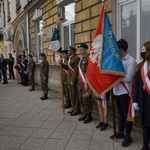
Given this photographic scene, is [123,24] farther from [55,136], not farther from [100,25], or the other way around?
[55,136]

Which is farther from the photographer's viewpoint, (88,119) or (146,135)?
(88,119)

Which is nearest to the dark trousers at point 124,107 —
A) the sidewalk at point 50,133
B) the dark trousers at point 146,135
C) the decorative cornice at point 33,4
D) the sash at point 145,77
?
the sidewalk at point 50,133

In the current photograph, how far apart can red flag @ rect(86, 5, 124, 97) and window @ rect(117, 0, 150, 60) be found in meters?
1.23

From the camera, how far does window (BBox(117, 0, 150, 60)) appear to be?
4.79 meters

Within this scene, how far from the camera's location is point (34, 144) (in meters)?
4.11

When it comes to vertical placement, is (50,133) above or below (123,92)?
below

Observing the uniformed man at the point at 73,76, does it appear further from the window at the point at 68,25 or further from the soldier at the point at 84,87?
the window at the point at 68,25

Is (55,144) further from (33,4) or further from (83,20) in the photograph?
(33,4)

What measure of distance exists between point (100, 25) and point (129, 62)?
864 millimetres

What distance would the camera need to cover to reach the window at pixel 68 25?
8367 millimetres

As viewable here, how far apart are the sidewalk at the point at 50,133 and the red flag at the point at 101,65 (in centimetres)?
94

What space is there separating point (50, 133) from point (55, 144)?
1.92 feet

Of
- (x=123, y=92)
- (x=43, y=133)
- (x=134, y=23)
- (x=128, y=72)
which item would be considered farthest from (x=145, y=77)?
(x=43, y=133)

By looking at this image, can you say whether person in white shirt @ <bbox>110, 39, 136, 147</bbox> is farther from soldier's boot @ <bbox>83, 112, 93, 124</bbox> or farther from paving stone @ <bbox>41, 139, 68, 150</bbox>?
soldier's boot @ <bbox>83, 112, 93, 124</bbox>
